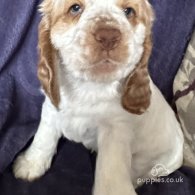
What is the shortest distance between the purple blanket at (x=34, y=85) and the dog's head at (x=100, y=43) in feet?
0.92

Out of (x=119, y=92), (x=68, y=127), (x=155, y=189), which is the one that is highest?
(x=119, y=92)

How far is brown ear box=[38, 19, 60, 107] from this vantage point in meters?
0.97

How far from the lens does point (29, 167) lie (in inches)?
47.8

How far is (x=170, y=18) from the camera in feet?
4.26

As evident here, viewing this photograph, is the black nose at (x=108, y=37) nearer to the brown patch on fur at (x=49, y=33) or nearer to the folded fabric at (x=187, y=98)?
the brown patch on fur at (x=49, y=33)

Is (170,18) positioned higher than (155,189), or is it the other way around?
(170,18)

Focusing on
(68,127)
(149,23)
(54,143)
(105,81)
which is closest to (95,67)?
(105,81)

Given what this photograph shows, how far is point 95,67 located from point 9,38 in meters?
0.46

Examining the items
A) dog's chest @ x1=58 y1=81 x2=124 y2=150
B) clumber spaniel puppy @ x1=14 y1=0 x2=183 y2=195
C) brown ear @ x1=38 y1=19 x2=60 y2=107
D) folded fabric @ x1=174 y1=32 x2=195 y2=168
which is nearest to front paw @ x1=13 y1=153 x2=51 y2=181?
clumber spaniel puppy @ x1=14 y1=0 x2=183 y2=195

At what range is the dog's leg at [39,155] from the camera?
120cm

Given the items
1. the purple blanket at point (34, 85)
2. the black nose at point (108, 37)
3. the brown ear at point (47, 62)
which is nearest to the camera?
the black nose at point (108, 37)

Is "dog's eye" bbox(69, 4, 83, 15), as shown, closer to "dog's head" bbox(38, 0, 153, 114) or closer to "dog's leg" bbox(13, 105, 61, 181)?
"dog's head" bbox(38, 0, 153, 114)

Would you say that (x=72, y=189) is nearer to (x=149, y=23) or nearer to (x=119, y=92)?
(x=119, y=92)

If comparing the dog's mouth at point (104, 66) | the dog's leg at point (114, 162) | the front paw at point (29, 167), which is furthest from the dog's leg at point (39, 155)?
the dog's mouth at point (104, 66)
